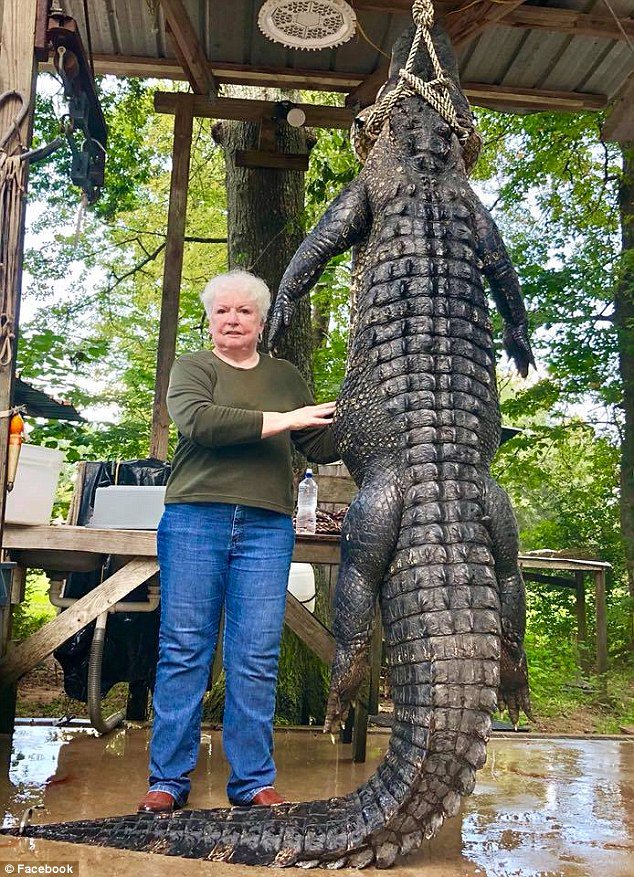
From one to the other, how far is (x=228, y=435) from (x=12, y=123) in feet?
4.06

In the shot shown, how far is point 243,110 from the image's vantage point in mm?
4695

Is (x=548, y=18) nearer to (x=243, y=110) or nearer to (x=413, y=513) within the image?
(x=243, y=110)

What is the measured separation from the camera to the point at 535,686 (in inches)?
281

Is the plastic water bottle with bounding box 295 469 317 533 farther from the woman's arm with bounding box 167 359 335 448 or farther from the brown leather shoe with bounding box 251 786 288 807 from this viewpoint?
the brown leather shoe with bounding box 251 786 288 807

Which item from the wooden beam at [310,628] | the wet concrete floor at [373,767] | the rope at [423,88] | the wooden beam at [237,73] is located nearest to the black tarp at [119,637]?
the wet concrete floor at [373,767]

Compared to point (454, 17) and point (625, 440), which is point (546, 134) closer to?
point (625, 440)

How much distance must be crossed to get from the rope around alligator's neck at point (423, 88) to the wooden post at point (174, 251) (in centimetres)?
180

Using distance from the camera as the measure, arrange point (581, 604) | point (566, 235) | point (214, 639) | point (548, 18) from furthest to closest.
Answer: point (566, 235)
point (581, 604)
point (548, 18)
point (214, 639)

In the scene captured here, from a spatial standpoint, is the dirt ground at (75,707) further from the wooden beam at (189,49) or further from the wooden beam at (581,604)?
the wooden beam at (189,49)

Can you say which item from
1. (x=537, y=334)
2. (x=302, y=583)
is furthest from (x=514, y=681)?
(x=537, y=334)

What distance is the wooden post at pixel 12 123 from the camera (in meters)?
2.65

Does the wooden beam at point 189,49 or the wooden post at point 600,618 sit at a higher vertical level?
the wooden beam at point 189,49

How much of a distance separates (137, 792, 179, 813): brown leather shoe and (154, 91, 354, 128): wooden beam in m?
3.57

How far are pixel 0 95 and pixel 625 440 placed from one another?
683cm
